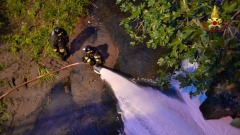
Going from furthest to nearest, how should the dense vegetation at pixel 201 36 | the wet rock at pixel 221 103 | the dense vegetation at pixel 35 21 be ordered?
the dense vegetation at pixel 35 21 < the wet rock at pixel 221 103 < the dense vegetation at pixel 201 36

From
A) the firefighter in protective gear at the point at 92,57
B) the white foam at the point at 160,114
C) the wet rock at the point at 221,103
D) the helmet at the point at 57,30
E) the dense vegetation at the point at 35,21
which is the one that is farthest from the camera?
the dense vegetation at the point at 35,21

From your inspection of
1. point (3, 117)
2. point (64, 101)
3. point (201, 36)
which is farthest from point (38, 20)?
point (201, 36)

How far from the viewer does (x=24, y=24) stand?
827cm

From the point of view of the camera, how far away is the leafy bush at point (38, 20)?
775cm

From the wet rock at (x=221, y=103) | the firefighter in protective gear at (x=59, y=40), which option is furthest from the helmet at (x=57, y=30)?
the wet rock at (x=221, y=103)

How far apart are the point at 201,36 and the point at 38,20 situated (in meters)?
5.84

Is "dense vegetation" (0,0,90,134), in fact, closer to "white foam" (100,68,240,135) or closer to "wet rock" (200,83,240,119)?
"white foam" (100,68,240,135)

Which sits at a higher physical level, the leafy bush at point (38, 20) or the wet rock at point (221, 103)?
the leafy bush at point (38, 20)

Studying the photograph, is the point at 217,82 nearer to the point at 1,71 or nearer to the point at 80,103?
the point at 80,103

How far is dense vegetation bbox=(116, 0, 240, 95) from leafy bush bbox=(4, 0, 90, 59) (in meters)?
2.15

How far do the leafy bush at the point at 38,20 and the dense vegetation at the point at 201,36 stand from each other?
215cm

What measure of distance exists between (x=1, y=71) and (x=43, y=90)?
1511 mm

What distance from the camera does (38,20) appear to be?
330 inches

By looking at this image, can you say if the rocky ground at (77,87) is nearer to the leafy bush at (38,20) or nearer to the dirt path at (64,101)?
the dirt path at (64,101)
